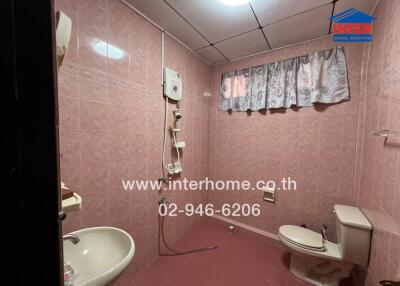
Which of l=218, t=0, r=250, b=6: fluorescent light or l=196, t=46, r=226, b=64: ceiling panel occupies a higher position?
l=196, t=46, r=226, b=64: ceiling panel

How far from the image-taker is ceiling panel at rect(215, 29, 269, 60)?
173 cm

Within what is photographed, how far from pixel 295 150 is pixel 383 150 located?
0.79 m

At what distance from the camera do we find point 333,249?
1.46m

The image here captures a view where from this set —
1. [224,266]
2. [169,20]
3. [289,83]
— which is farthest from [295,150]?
[169,20]

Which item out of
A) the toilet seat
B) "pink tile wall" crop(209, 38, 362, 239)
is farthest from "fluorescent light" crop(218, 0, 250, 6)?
the toilet seat

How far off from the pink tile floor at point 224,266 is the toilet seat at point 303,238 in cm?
36

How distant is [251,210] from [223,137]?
3.43 ft

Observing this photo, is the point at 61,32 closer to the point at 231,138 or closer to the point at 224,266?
the point at 231,138

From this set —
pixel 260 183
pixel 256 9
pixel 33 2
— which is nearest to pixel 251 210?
pixel 260 183

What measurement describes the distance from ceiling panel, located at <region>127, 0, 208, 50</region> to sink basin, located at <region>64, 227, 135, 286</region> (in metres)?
1.72

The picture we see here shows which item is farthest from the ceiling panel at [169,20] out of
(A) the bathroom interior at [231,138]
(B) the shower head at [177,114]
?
(B) the shower head at [177,114]

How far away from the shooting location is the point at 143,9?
4.62 feet

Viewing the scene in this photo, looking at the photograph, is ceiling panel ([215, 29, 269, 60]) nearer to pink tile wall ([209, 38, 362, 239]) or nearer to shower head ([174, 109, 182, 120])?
pink tile wall ([209, 38, 362, 239])

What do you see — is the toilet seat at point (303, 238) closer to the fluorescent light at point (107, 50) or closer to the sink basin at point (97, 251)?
the sink basin at point (97, 251)
